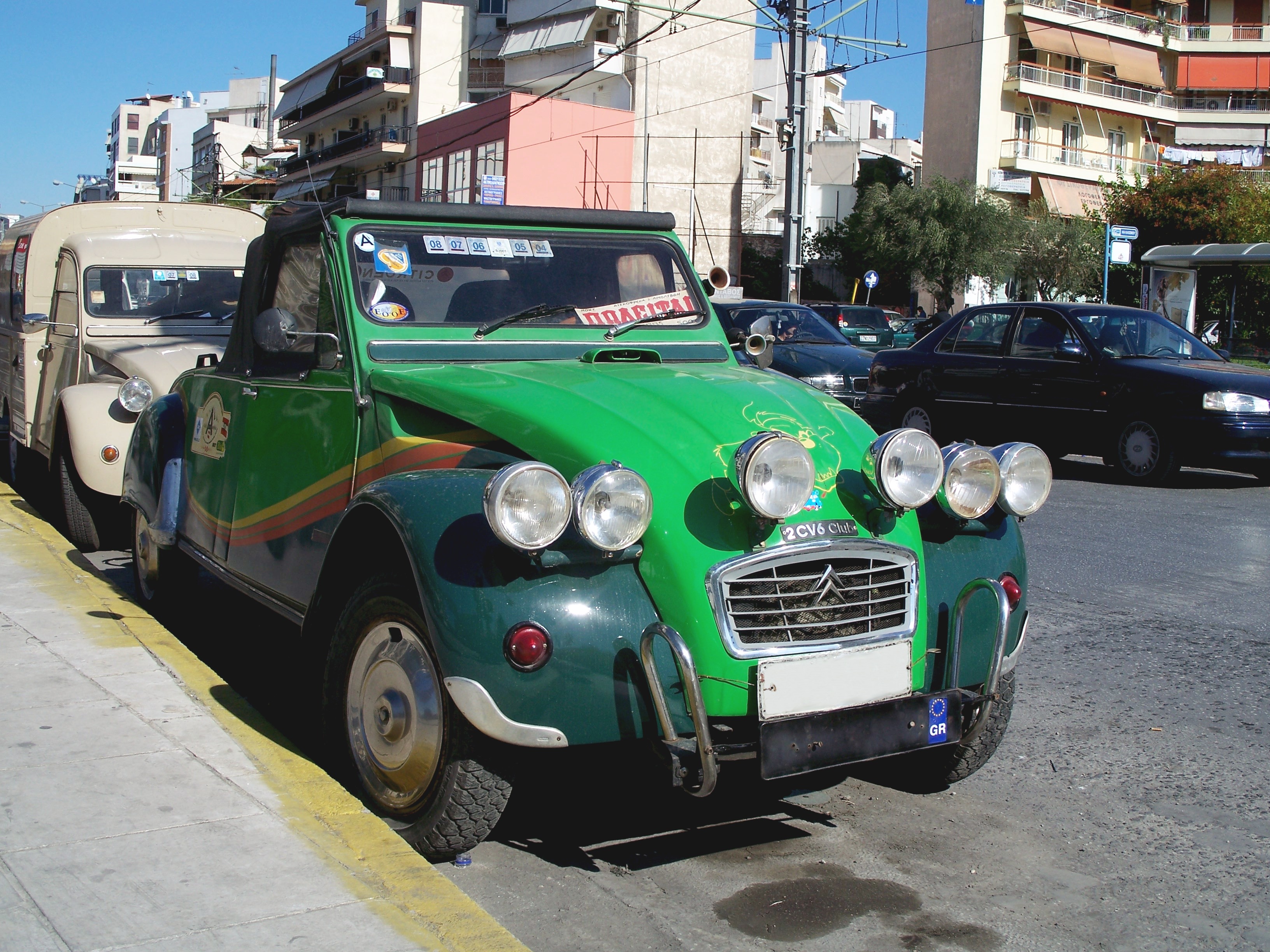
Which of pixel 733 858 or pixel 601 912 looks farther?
pixel 733 858

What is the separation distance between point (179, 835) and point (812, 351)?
497 inches

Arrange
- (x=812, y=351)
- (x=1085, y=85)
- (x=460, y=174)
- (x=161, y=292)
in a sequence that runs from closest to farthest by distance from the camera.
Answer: (x=161, y=292)
(x=812, y=351)
(x=460, y=174)
(x=1085, y=85)

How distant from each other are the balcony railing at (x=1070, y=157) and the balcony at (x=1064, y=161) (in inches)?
0.7

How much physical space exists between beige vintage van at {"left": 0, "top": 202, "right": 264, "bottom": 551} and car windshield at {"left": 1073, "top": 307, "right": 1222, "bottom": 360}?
7.83 m

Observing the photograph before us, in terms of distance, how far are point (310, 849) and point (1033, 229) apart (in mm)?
47181

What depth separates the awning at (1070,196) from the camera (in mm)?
52031

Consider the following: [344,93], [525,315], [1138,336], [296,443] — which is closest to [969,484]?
[525,315]

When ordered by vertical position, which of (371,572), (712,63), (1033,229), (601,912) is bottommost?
(601,912)

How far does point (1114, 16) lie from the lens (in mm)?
55406

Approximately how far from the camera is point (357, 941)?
2.66 metres

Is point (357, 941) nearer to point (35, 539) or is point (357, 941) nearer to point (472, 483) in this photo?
point (472, 483)

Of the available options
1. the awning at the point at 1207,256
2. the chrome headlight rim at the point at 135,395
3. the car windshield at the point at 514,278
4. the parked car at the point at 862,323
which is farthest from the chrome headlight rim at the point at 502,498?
the parked car at the point at 862,323

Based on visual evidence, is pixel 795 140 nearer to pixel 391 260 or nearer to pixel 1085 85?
pixel 391 260

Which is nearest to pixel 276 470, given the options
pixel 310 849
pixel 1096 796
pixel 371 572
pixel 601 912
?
pixel 371 572
